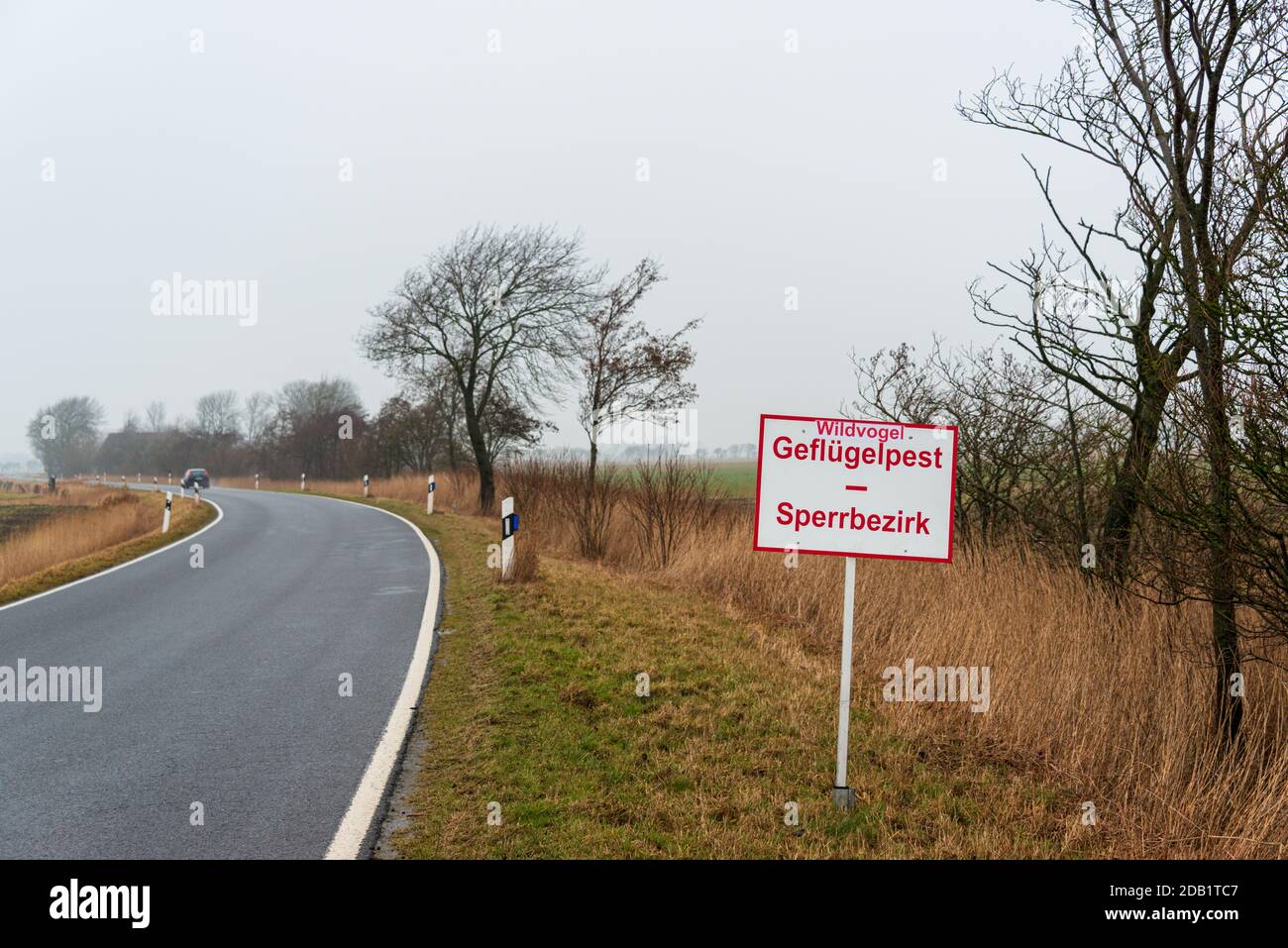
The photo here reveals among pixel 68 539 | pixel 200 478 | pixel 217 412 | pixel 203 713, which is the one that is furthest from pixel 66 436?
pixel 203 713

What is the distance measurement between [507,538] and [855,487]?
782 cm

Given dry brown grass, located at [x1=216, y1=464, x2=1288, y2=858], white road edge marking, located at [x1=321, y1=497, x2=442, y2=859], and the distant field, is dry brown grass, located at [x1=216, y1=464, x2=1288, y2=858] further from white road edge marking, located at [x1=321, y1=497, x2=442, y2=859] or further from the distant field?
the distant field

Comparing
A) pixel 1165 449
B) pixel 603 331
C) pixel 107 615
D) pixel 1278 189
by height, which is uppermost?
pixel 603 331

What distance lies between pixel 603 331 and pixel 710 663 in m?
14.6

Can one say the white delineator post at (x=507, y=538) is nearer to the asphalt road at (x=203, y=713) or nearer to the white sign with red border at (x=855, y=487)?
the asphalt road at (x=203, y=713)

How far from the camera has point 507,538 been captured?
39.3 feet

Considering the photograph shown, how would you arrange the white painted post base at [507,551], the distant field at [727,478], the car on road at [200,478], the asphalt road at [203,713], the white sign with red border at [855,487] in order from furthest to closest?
the car on road at [200,478], the distant field at [727,478], the white painted post base at [507,551], the white sign with red border at [855,487], the asphalt road at [203,713]

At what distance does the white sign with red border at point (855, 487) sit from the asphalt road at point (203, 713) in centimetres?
281

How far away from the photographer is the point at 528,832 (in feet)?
13.2

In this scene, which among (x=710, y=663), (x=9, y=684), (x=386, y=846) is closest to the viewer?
(x=386, y=846)

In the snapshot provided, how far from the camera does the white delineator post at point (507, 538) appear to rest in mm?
11758

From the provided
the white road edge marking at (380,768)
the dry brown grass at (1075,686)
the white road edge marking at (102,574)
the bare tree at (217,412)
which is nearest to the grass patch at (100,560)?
the white road edge marking at (102,574)

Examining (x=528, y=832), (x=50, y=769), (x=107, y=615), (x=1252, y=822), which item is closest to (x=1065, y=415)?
(x=1252, y=822)
